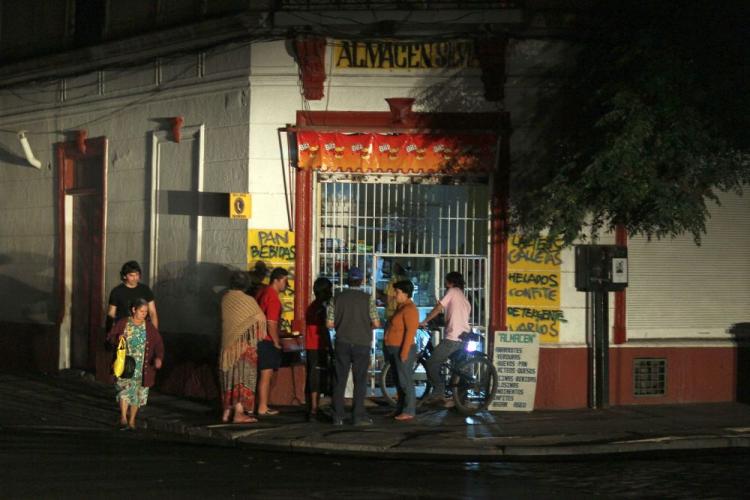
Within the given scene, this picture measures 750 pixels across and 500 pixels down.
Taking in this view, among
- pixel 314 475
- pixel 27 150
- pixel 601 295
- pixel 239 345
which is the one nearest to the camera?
pixel 314 475

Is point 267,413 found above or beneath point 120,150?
beneath

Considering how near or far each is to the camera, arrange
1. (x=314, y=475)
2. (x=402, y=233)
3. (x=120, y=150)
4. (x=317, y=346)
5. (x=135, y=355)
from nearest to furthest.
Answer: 1. (x=314, y=475)
2. (x=135, y=355)
3. (x=317, y=346)
4. (x=402, y=233)
5. (x=120, y=150)

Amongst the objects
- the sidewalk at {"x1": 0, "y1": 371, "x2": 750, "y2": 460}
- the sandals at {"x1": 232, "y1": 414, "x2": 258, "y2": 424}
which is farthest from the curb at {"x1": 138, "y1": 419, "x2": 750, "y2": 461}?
the sandals at {"x1": 232, "y1": 414, "x2": 258, "y2": 424}

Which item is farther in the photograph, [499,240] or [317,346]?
[499,240]

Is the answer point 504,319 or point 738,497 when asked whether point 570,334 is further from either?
point 738,497

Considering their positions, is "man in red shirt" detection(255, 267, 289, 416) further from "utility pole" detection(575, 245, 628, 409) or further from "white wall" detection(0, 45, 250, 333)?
"utility pole" detection(575, 245, 628, 409)

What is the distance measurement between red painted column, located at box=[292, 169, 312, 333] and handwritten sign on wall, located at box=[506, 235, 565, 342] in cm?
271

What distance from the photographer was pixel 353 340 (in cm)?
1345

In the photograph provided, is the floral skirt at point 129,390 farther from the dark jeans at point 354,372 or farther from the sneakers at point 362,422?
the sneakers at point 362,422

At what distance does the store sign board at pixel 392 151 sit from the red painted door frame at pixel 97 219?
412cm

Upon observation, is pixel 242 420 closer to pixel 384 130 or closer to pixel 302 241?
pixel 302 241

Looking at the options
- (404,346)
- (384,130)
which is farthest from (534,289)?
(384,130)

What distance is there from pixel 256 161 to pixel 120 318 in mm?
3031

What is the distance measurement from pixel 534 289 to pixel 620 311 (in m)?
1.22
